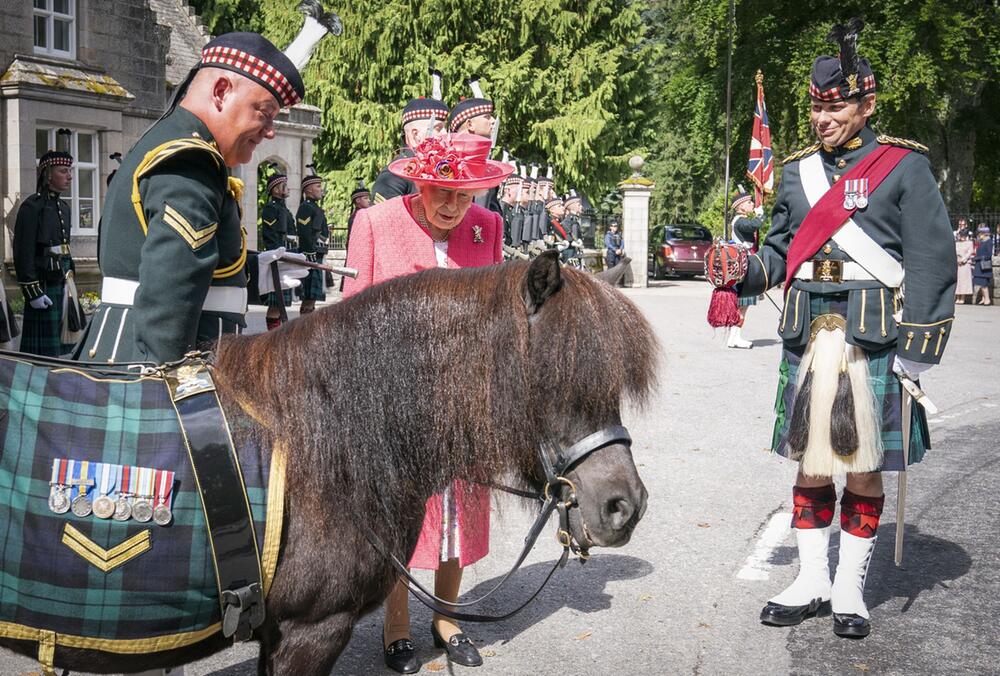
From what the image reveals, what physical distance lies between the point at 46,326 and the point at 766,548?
26.9 ft

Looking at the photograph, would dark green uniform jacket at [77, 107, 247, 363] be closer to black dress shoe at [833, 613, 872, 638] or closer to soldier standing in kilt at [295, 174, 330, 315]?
black dress shoe at [833, 613, 872, 638]

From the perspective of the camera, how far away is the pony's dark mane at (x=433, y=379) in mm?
2324

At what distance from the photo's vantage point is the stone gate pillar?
95.6ft

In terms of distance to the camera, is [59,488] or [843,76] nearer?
[59,488]

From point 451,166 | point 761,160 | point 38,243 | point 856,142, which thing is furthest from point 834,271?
point 38,243

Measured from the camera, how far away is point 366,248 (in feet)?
12.9

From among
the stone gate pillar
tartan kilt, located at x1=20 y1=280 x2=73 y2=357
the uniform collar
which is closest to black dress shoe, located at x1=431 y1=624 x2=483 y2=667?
the uniform collar

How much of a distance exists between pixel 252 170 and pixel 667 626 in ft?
71.4

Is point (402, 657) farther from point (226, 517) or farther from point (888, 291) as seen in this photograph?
point (888, 291)

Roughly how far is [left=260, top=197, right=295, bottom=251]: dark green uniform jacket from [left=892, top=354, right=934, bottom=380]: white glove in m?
14.8

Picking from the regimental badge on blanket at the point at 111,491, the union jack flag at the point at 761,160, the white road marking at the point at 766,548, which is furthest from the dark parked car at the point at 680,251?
the regimental badge on blanket at the point at 111,491

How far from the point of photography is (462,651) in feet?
13.0

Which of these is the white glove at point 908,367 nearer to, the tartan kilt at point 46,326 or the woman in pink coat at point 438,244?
the woman in pink coat at point 438,244

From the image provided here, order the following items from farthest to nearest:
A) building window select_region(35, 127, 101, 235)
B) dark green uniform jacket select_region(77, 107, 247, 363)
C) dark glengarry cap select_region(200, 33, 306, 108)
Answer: building window select_region(35, 127, 101, 235)
dark glengarry cap select_region(200, 33, 306, 108)
dark green uniform jacket select_region(77, 107, 247, 363)
